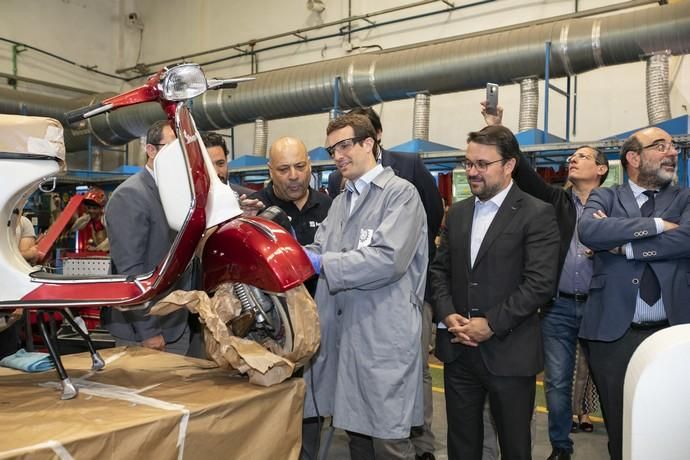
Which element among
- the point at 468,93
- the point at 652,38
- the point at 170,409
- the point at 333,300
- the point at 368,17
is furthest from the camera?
the point at 368,17

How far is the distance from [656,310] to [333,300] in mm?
1163

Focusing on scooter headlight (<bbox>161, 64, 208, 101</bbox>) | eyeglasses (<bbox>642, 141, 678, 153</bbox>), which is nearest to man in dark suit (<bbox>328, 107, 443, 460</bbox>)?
eyeglasses (<bbox>642, 141, 678, 153</bbox>)

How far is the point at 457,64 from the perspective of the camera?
5.22 m

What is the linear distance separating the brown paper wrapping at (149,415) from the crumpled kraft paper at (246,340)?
43 millimetres

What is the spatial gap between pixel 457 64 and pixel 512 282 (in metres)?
3.61

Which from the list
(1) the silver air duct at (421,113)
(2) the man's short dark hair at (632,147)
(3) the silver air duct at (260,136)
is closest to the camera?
(2) the man's short dark hair at (632,147)

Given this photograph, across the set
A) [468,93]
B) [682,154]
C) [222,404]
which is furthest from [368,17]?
[222,404]

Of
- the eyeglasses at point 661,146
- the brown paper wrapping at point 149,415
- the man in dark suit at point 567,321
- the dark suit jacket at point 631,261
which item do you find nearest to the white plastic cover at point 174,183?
the brown paper wrapping at point 149,415

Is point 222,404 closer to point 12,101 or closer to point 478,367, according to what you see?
point 478,367

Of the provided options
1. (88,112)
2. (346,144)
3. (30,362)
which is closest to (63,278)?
(30,362)

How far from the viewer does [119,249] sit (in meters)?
2.03

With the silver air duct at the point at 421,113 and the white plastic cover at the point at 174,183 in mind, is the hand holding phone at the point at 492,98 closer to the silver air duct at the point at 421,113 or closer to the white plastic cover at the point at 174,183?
the white plastic cover at the point at 174,183

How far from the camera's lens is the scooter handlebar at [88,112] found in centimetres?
149

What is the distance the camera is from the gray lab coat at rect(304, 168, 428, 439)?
→ 5.82 ft
